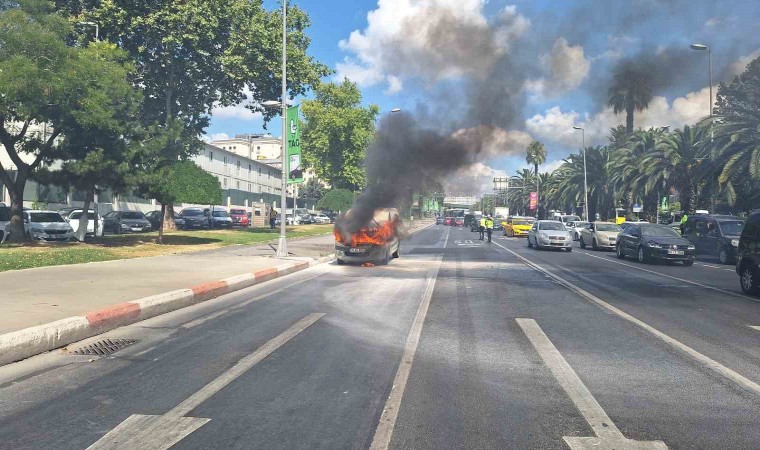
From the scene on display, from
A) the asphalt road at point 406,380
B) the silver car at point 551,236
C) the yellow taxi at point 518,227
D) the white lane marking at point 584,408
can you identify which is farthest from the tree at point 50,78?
the yellow taxi at point 518,227

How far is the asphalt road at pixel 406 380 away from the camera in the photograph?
3.94 m

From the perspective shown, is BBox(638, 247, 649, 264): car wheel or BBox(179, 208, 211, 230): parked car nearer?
BBox(638, 247, 649, 264): car wheel

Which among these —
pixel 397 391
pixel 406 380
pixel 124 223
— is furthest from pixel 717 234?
pixel 124 223

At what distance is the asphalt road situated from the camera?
394 centimetres

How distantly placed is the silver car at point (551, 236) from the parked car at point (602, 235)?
4.61 feet

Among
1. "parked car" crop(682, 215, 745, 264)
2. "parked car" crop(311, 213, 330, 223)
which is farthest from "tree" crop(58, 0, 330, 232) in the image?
"parked car" crop(311, 213, 330, 223)

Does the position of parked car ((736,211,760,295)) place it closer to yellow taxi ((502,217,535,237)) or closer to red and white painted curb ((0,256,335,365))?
red and white painted curb ((0,256,335,365))

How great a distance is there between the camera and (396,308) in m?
9.54

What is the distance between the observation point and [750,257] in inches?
450

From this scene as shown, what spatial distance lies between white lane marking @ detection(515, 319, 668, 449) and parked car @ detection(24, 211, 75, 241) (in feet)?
74.1

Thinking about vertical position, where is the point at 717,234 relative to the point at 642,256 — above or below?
above

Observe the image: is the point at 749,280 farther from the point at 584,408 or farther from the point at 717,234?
the point at 717,234

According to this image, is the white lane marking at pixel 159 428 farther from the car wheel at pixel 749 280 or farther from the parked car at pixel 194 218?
the parked car at pixel 194 218

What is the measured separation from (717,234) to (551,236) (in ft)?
22.4
